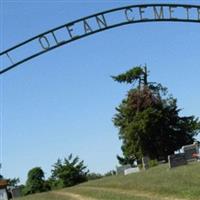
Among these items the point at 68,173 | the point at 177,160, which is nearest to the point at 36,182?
the point at 68,173

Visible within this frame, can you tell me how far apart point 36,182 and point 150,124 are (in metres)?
14.4

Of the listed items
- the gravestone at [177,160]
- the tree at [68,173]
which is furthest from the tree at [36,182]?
the gravestone at [177,160]

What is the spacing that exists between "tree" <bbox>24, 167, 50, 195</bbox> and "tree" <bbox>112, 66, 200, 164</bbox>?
1235 centimetres

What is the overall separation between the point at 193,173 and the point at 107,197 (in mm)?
4613

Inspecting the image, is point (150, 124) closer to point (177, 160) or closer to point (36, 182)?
point (36, 182)

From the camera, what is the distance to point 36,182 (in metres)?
66.9

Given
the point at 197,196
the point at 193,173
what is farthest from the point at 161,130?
the point at 197,196

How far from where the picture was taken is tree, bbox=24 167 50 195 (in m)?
65.9

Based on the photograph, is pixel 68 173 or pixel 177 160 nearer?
pixel 177 160

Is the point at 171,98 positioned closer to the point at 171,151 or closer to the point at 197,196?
the point at 171,151

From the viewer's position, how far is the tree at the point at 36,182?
216ft

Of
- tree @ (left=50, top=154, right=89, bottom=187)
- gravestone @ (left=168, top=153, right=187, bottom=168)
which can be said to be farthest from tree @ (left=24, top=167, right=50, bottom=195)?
gravestone @ (left=168, top=153, right=187, bottom=168)

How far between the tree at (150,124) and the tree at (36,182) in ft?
40.5

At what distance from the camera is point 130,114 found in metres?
77.5
